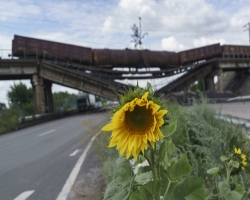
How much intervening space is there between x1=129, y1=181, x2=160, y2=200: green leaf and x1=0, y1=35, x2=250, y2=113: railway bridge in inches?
752

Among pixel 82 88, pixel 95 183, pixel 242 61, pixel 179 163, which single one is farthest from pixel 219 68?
pixel 179 163

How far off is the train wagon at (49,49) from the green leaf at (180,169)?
2751 cm

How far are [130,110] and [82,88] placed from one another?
25947mm

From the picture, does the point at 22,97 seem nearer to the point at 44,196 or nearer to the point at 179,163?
the point at 44,196

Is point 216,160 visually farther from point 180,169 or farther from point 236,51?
point 236,51

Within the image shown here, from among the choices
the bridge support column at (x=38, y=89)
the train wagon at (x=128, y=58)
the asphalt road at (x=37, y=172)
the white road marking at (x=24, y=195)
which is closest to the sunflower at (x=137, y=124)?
the asphalt road at (x=37, y=172)

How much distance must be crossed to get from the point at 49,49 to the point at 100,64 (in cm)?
628

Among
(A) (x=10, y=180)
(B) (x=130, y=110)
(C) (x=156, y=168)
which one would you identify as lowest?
(A) (x=10, y=180)

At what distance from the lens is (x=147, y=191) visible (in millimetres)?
1363

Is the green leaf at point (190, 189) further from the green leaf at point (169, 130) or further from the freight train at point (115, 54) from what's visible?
the freight train at point (115, 54)

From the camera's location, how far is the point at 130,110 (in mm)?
1217

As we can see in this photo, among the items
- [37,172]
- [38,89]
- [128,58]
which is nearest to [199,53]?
[128,58]

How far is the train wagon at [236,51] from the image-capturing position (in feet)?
119

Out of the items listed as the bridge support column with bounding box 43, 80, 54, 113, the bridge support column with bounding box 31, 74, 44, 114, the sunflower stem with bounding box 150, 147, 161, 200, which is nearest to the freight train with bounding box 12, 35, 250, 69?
the bridge support column with bounding box 31, 74, 44, 114
